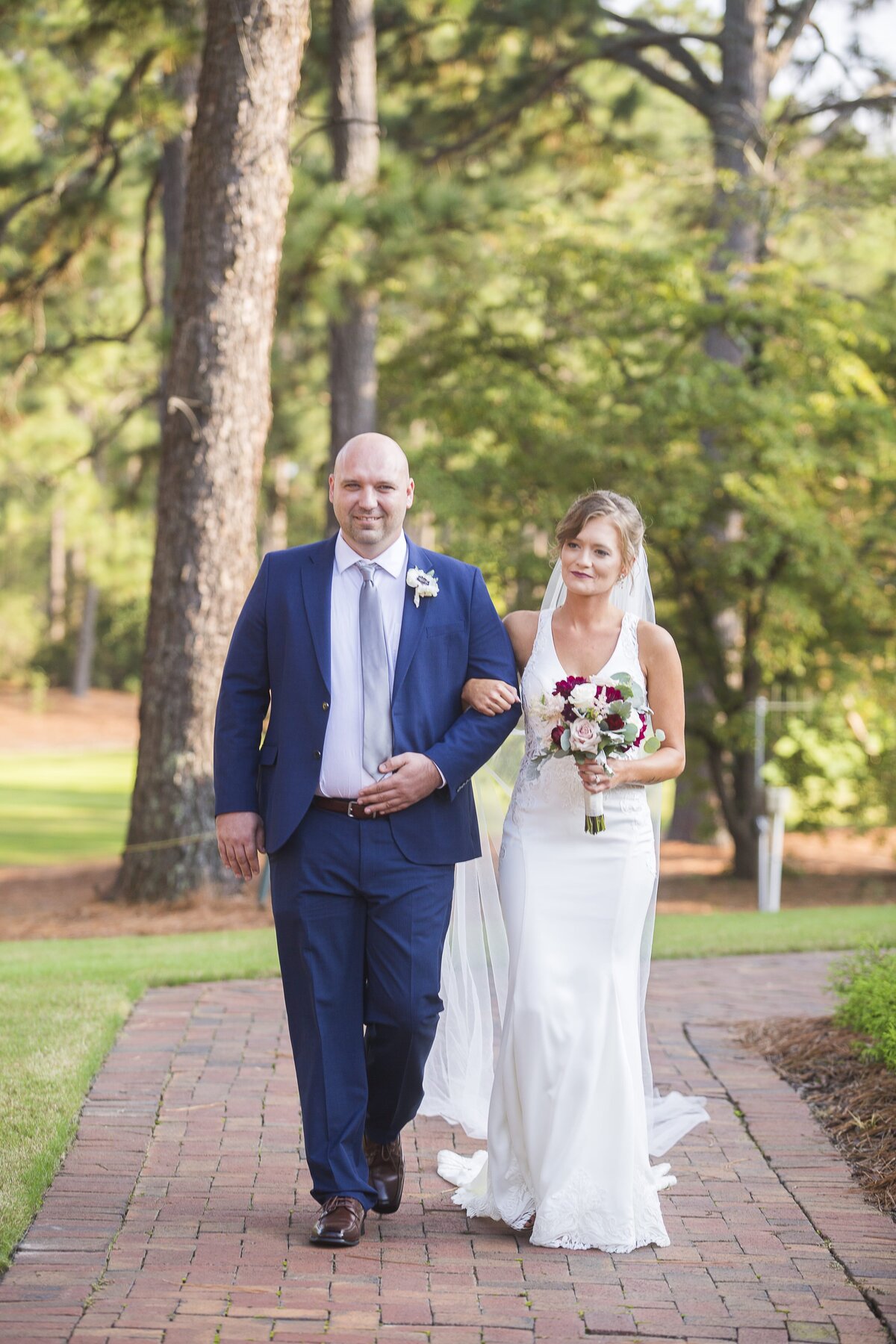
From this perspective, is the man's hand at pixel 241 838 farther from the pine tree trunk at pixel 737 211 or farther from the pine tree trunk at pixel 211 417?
the pine tree trunk at pixel 737 211

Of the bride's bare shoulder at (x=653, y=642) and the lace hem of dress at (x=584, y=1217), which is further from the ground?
the bride's bare shoulder at (x=653, y=642)

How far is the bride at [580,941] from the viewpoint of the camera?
4.08 metres

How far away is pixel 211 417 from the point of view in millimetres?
10352

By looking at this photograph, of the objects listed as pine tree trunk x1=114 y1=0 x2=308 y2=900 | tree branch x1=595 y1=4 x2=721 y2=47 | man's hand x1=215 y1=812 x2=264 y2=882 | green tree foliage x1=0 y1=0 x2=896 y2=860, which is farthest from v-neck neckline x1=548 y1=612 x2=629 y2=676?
tree branch x1=595 y1=4 x2=721 y2=47

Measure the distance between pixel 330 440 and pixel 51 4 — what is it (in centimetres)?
634

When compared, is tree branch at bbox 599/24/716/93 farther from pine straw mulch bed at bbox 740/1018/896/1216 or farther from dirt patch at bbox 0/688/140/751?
dirt patch at bbox 0/688/140/751

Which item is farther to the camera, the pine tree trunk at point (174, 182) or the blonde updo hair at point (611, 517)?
the pine tree trunk at point (174, 182)

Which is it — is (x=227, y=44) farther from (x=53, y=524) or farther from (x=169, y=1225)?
(x=53, y=524)

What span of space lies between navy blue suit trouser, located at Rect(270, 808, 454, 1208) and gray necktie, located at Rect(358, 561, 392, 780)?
19 cm

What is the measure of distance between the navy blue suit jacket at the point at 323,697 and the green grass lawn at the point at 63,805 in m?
13.9

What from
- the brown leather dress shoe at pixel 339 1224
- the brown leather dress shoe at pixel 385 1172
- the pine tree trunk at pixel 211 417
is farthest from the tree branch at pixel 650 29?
the brown leather dress shoe at pixel 339 1224

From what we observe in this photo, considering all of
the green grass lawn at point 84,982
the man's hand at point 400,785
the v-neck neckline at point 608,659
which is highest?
the v-neck neckline at point 608,659

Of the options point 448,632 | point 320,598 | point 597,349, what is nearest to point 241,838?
point 320,598

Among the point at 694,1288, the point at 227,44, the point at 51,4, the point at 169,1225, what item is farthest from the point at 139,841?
the point at 51,4
